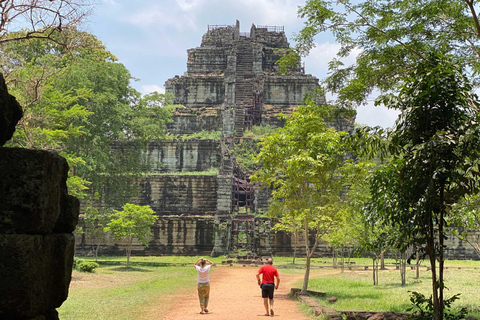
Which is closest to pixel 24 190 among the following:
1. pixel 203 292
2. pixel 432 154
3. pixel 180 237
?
pixel 432 154

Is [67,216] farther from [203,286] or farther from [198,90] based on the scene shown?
[198,90]

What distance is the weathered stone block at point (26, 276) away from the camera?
119 inches

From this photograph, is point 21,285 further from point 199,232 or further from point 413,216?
point 199,232

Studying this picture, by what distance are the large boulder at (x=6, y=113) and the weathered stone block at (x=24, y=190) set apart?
32cm

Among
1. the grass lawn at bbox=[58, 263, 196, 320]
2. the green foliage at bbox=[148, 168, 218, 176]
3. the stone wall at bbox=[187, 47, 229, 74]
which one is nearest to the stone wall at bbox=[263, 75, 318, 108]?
the stone wall at bbox=[187, 47, 229, 74]

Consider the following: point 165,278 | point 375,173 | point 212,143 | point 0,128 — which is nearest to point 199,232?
point 212,143

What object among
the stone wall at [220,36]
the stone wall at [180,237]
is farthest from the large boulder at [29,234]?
the stone wall at [220,36]

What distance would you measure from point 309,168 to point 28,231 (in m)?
11.7

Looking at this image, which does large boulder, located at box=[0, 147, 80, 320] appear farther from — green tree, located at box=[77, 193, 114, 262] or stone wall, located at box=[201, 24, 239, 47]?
stone wall, located at box=[201, 24, 239, 47]

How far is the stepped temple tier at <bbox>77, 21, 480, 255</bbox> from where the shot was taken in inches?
1130

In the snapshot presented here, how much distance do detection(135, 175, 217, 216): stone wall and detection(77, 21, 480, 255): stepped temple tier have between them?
0.21 feet

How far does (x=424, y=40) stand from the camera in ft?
35.0

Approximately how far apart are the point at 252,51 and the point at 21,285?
4211cm

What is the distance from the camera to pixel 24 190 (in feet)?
10.4
